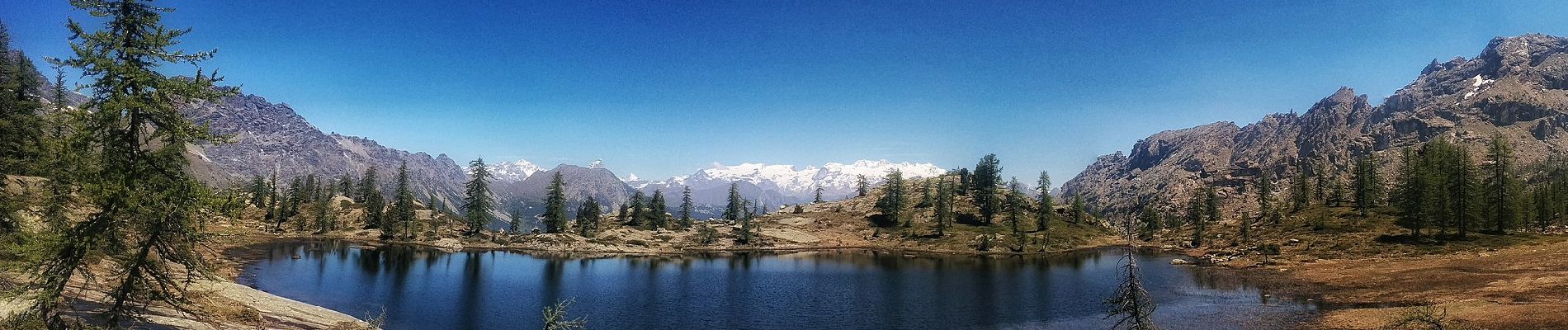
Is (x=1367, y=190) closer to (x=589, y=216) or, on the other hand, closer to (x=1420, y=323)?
(x=1420, y=323)

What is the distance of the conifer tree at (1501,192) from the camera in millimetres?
100625

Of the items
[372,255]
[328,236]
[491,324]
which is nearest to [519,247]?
[372,255]

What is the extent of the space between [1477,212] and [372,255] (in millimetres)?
180222

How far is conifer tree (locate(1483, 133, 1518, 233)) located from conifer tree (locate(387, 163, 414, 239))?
672 ft

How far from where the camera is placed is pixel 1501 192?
10100cm

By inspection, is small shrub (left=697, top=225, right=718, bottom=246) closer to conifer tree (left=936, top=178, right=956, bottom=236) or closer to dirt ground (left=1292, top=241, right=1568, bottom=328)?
conifer tree (left=936, top=178, right=956, bottom=236)

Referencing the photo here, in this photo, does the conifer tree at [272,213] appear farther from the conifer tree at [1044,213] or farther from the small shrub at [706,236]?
the conifer tree at [1044,213]

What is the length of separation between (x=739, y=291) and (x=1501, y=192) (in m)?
116

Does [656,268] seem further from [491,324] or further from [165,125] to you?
[165,125]

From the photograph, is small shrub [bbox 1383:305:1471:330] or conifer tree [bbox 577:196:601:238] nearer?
small shrub [bbox 1383:305:1471:330]

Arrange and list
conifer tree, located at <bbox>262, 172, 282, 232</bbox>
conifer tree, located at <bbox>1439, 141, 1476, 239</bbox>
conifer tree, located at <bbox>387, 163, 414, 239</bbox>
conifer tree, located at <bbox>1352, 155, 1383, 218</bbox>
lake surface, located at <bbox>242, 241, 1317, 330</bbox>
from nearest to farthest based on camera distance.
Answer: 1. lake surface, located at <bbox>242, 241, 1317, 330</bbox>
2. conifer tree, located at <bbox>1439, 141, 1476, 239</bbox>
3. conifer tree, located at <bbox>1352, 155, 1383, 218</bbox>
4. conifer tree, located at <bbox>387, 163, 414, 239</bbox>
5. conifer tree, located at <bbox>262, 172, 282, 232</bbox>

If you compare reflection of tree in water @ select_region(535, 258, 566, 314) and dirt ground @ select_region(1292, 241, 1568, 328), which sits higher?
dirt ground @ select_region(1292, 241, 1568, 328)

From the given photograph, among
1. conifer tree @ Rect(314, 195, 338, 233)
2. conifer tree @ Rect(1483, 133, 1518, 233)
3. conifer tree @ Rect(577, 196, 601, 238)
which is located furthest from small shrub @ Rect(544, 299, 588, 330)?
conifer tree @ Rect(314, 195, 338, 233)

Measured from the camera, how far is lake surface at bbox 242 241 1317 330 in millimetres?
64000
